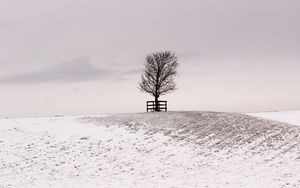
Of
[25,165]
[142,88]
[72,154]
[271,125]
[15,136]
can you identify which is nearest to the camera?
[25,165]

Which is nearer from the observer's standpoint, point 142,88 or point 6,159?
point 6,159

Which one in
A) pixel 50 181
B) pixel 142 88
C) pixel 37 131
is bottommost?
pixel 50 181

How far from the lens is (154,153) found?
29406 mm

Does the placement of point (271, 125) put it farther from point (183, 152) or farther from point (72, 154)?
point (72, 154)

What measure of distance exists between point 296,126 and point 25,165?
19113mm

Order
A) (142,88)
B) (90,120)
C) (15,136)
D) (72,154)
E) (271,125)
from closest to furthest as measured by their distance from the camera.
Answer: (72,154) → (271,125) → (15,136) → (90,120) → (142,88)

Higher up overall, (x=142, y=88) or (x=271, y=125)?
(x=142, y=88)

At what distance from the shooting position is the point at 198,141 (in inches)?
1227

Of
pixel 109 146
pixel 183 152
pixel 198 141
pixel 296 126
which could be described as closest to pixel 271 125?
pixel 296 126

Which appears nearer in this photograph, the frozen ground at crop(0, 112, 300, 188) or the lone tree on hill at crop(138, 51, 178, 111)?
the frozen ground at crop(0, 112, 300, 188)

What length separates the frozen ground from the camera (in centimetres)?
2316

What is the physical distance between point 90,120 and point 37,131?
253 inches

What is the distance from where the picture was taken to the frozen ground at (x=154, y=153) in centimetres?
2316

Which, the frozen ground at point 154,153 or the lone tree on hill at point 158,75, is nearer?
the frozen ground at point 154,153
